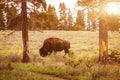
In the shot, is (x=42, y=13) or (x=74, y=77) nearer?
(x=74, y=77)

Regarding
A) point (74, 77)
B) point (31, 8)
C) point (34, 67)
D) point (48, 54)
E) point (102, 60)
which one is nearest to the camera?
point (74, 77)

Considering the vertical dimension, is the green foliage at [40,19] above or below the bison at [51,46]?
above

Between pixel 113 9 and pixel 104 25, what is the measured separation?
11.7 feet

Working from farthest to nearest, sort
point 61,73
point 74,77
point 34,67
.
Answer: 1. point 34,67
2. point 61,73
3. point 74,77

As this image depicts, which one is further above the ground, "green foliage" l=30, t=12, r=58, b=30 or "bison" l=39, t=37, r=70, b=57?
"green foliage" l=30, t=12, r=58, b=30

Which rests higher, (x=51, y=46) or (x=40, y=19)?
(x=40, y=19)

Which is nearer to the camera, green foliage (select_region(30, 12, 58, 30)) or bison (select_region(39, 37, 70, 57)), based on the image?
green foliage (select_region(30, 12, 58, 30))

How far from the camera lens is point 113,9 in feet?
59.6

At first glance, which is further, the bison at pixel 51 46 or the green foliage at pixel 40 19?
the bison at pixel 51 46

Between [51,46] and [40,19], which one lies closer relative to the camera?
[40,19]

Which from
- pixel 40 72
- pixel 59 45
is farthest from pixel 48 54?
pixel 40 72

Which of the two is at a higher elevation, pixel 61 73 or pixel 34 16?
pixel 34 16

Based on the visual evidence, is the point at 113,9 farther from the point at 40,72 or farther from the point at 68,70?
the point at 40,72

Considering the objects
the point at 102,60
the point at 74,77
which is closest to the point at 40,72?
the point at 74,77
